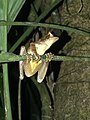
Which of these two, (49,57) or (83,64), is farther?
(83,64)

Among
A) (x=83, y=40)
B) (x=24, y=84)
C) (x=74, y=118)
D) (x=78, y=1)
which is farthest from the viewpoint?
(x=24, y=84)

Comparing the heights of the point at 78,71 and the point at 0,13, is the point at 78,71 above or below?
below

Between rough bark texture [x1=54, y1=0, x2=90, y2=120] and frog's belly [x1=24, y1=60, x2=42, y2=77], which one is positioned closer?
frog's belly [x1=24, y1=60, x2=42, y2=77]

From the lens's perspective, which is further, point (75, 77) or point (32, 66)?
point (75, 77)

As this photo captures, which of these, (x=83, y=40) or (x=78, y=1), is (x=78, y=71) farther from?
(x=78, y=1)

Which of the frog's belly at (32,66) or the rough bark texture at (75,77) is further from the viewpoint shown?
the rough bark texture at (75,77)

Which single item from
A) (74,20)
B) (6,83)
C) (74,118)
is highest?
(74,20)

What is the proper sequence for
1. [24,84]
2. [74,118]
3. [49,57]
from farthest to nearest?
[24,84], [74,118], [49,57]

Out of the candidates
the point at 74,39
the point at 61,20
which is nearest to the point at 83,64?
Result: the point at 74,39
